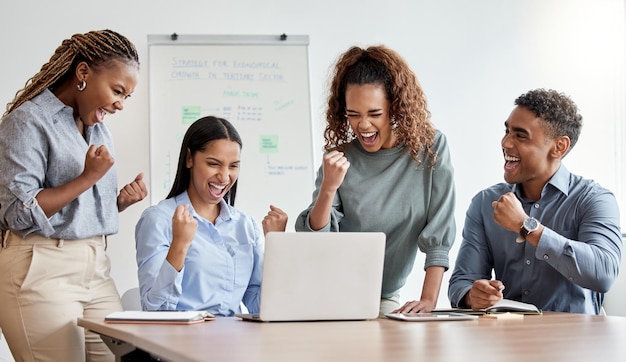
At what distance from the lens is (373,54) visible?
8.59 ft

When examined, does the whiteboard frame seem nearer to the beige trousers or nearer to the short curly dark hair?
the short curly dark hair

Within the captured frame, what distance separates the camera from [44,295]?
2.14 m

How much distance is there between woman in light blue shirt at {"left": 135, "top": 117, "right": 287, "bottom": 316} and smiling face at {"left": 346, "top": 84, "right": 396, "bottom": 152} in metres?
0.36

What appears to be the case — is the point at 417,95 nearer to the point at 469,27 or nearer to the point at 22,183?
the point at 22,183

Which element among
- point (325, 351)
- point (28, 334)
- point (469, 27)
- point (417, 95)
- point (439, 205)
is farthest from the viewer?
point (469, 27)

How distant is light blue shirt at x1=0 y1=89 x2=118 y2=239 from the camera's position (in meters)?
2.16

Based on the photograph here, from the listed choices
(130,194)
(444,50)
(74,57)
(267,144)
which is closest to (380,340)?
(130,194)

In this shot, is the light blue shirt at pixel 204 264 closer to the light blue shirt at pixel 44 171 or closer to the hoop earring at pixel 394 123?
the light blue shirt at pixel 44 171

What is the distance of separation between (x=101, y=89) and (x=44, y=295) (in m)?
0.60

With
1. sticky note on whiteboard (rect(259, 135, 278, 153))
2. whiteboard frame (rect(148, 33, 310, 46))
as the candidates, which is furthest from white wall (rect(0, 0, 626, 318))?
sticky note on whiteboard (rect(259, 135, 278, 153))

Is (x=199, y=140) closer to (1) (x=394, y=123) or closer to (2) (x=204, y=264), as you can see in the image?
(2) (x=204, y=264)

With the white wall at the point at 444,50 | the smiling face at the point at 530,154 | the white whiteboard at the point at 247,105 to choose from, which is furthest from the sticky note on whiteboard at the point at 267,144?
the smiling face at the point at 530,154

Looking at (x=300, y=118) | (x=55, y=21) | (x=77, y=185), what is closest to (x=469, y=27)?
(x=300, y=118)

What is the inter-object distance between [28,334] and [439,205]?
1.23 metres
